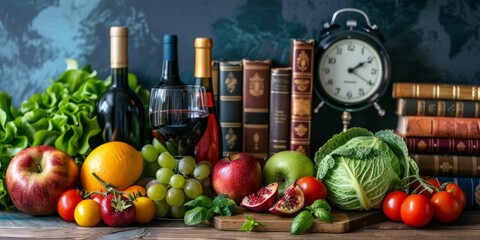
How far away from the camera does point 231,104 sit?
210cm

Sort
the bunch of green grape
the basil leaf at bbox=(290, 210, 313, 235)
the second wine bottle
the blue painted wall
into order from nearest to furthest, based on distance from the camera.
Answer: the basil leaf at bbox=(290, 210, 313, 235)
the bunch of green grape
the second wine bottle
the blue painted wall

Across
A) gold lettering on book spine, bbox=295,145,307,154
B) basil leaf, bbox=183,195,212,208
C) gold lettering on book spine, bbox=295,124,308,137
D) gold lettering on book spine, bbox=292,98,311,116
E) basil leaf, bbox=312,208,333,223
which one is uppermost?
gold lettering on book spine, bbox=292,98,311,116

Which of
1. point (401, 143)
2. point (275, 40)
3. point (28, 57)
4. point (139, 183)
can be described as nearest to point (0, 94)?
point (28, 57)

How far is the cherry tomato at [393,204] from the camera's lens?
67.9 inches

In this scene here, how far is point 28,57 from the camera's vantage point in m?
2.25

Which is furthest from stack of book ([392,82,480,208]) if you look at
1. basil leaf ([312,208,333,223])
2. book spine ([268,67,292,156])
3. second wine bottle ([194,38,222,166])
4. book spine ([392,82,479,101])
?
second wine bottle ([194,38,222,166])

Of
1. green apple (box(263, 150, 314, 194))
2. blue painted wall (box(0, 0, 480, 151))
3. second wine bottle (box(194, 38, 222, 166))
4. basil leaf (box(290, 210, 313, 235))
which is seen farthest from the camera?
blue painted wall (box(0, 0, 480, 151))

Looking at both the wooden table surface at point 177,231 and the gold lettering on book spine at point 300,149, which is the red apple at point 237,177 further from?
the gold lettering on book spine at point 300,149

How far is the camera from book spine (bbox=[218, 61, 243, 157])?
208cm

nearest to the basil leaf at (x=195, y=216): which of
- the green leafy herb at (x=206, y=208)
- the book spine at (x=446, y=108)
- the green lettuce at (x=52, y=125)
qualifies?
the green leafy herb at (x=206, y=208)

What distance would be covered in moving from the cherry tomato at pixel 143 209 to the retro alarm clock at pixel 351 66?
27.4 inches

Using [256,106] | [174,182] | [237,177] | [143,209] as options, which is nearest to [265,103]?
[256,106]

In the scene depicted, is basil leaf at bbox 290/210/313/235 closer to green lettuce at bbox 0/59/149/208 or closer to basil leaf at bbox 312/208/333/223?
basil leaf at bbox 312/208/333/223

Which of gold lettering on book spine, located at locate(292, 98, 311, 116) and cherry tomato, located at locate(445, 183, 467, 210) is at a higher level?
gold lettering on book spine, located at locate(292, 98, 311, 116)
